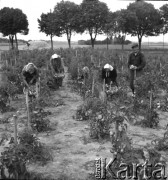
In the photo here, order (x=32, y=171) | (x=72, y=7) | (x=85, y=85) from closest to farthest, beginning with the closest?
(x=32, y=171) → (x=85, y=85) → (x=72, y=7)

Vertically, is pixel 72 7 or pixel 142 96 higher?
pixel 72 7

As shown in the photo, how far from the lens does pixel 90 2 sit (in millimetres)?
38969

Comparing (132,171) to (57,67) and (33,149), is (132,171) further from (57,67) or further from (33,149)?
(57,67)

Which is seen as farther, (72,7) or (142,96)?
(72,7)

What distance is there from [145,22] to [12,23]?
17.5 metres

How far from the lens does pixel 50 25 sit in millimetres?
41438

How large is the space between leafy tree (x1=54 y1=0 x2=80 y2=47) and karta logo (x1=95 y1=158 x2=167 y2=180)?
35657 millimetres

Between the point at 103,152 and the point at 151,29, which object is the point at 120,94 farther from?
the point at 151,29

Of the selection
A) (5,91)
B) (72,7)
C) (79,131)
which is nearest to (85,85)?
(5,91)

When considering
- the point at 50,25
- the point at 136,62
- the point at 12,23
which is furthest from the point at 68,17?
the point at 136,62

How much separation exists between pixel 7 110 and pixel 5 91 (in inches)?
24.1

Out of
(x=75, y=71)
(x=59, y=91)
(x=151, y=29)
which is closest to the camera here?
(x=59, y=91)

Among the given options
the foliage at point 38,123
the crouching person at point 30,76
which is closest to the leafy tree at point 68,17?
the crouching person at point 30,76

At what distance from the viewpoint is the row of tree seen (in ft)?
115
